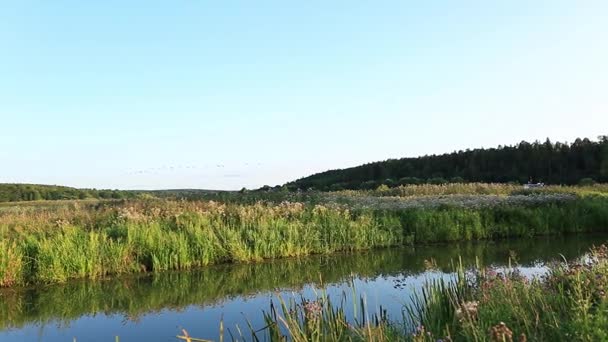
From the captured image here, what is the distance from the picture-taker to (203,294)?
426 inches

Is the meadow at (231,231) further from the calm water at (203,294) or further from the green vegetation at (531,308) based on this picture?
the green vegetation at (531,308)

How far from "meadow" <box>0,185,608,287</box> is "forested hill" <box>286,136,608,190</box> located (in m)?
28.9

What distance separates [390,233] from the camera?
17.0 m

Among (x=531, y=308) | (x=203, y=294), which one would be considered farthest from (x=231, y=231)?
(x=531, y=308)

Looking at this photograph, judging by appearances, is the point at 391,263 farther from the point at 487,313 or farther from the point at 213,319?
the point at 487,313

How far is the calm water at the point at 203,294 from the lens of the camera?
8.52m

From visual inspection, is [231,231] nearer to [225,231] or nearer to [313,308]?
[225,231]

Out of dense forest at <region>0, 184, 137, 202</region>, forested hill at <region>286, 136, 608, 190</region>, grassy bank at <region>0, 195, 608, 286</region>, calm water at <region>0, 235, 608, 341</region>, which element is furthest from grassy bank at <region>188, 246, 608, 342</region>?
dense forest at <region>0, 184, 137, 202</region>

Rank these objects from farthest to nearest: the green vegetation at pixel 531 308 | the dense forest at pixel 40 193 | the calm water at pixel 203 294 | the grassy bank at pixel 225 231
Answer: the dense forest at pixel 40 193, the grassy bank at pixel 225 231, the calm water at pixel 203 294, the green vegetation at pixel 531 308

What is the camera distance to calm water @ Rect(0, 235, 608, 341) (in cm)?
852

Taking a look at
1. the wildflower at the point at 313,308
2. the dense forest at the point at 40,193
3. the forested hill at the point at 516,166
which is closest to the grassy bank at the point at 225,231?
the wildflower at the point at 313,308

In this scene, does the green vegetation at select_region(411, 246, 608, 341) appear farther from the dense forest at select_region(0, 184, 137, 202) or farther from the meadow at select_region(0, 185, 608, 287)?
the dense forest at select_region(0, 184, 137, 202)

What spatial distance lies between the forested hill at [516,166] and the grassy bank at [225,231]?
29.2 meters

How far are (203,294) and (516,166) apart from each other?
5681 centimetres
